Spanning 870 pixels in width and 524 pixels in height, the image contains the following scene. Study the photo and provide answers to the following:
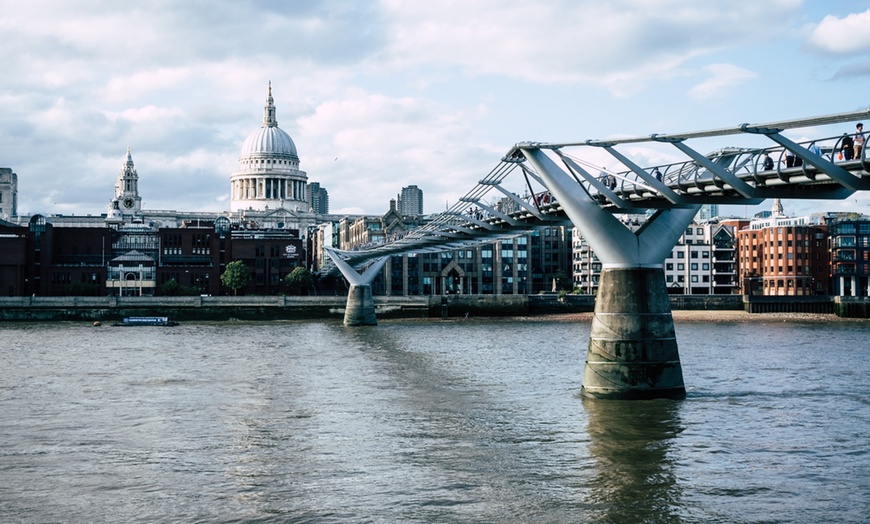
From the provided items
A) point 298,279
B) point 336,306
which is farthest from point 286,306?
point 298,279

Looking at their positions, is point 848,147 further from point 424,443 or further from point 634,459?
point 424,443

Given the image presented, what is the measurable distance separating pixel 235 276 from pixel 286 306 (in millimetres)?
16496

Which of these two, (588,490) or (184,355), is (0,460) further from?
(184,355)

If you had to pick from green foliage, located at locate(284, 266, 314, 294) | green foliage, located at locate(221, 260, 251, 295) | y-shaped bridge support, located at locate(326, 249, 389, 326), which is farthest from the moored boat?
green foliage, located at locate(284, 266, 314, 294)

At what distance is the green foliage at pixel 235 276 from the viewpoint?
126 m

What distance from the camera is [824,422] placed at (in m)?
30.4

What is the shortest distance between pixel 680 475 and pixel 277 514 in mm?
8956

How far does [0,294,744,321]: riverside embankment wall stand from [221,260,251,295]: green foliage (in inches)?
494

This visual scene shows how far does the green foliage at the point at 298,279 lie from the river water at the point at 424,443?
77952 millimetres

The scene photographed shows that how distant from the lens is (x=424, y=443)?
27.1 meters

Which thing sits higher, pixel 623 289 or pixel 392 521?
pixel 623 289

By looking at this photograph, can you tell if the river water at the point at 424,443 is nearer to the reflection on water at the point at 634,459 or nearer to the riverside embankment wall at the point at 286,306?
the reflection on water at the point at 634,459

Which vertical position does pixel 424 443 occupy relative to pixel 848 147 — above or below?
below

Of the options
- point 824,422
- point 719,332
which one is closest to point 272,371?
point 824,422
